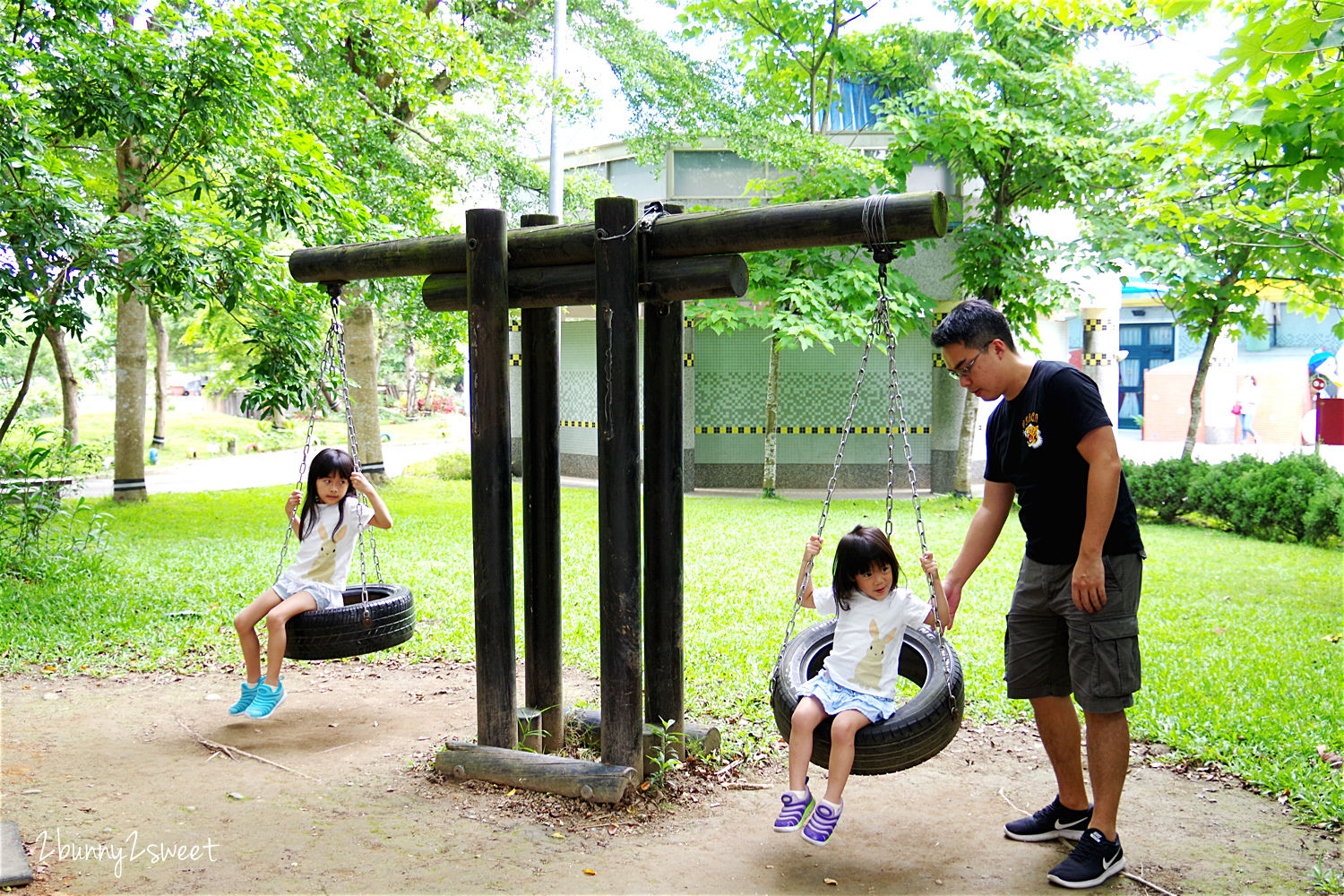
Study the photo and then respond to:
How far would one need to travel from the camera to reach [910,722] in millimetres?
3484

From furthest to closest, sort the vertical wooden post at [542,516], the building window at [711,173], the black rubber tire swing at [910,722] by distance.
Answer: the building window at [711,173] < the vertical wooden post at [542,516] < the black rubber tire swing at [910,722]

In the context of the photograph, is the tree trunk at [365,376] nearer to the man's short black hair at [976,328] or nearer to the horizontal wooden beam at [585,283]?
the horizontal wooden beam at [585,283]

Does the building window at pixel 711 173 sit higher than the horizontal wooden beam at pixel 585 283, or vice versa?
the building window at pixel 711 173

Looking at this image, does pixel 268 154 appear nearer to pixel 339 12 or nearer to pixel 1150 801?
pixel 339 12

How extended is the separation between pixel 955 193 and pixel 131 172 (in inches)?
487

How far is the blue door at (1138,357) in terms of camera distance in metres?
33.1

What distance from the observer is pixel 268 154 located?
8.22m

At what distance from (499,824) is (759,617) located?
402cm

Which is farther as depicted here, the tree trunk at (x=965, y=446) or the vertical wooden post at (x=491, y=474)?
the tree trunk at (x=965, y=446)

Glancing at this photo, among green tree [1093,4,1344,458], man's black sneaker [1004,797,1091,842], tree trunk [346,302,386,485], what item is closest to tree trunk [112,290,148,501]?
tree trunk [346,302,386,485]

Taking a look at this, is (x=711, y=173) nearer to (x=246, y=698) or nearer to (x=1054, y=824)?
(x=246, y=698)

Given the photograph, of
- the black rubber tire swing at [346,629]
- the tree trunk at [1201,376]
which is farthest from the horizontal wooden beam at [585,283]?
the tree trunk at [1201,376]

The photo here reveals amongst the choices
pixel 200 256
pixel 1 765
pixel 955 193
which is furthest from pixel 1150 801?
pixel 955 193
